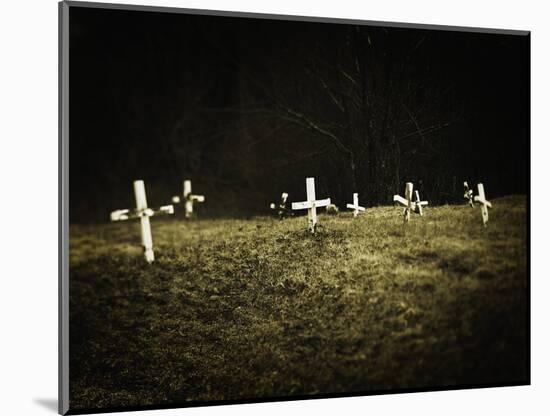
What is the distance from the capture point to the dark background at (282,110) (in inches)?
186

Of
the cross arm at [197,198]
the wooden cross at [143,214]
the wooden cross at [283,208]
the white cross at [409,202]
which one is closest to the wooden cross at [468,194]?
the white cross at [409,202]

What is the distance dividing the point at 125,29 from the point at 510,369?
309 centimetres

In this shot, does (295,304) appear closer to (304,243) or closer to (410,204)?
(304,243)

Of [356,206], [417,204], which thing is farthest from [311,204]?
[417,204]

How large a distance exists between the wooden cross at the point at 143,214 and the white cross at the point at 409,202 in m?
1.44

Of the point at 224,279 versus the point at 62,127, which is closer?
the point at 62,127

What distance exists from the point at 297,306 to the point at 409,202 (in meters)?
0.93

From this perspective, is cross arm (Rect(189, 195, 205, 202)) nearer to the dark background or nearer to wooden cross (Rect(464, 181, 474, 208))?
the dark background

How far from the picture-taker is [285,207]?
5156 millimetres

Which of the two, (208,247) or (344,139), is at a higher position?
(344,139)

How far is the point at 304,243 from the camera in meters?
5.22

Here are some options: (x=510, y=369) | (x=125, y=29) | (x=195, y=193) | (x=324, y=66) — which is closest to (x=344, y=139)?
(x=324, y=66)

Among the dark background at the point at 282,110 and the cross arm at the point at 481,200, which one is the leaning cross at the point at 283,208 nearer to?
the dark background at the point at 282,110

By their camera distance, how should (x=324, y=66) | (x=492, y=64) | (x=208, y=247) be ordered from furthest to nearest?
(x=492, y=64)
(x=324, y=66)
(x=208, y=247)
